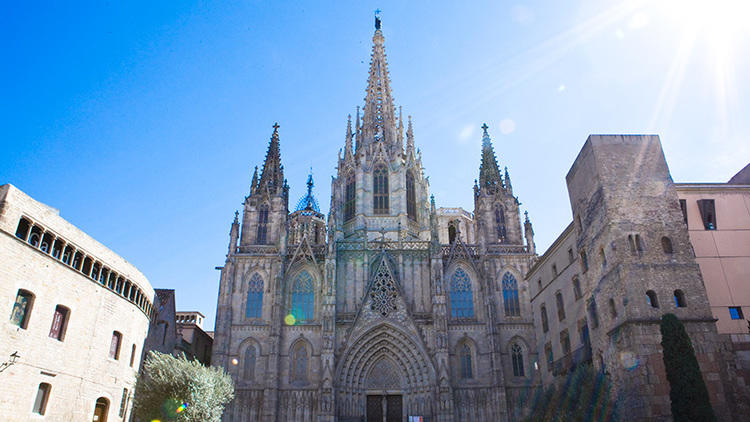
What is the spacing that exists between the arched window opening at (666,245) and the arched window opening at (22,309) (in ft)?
78.7

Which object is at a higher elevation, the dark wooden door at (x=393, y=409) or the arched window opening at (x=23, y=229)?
the arched window opening at (x=23, y=229)

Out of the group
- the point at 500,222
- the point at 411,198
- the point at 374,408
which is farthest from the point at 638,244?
the point at 411,198

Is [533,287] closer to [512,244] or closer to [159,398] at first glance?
[512,244]

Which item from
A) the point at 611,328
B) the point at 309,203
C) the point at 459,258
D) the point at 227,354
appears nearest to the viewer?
the point at 611,328

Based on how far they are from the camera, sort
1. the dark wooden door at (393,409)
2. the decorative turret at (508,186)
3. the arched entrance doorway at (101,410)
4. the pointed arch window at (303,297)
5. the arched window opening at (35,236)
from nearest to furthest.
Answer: the arched window opening at (35,236) → the arched entrance doorway at (101,410) → the dark wooden door at (393,409) → the pointed arch window at (303,297) → the decorative turret at (508,186)

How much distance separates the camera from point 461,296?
3778 centimetres

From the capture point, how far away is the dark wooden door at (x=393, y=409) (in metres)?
34.6

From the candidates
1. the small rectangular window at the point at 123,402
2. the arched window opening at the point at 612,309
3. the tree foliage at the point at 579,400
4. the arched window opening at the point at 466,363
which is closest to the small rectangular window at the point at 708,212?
the arched window opening at the point at 612,309

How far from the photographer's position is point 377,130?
48.1 m

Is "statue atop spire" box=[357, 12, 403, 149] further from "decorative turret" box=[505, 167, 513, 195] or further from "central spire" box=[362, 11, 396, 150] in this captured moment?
"decorative turret" box=[505, 167, 513, 195]

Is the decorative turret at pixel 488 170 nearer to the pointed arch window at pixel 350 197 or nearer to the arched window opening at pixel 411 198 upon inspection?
the arched window opening at pixel 411 198

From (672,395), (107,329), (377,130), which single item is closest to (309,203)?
(377,130)

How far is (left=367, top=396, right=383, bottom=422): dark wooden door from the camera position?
114ft

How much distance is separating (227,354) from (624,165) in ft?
87.2
